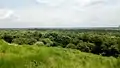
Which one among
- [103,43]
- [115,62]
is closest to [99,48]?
[103,43]

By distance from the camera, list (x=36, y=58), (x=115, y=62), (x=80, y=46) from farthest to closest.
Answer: (x=80, y=46)
(x=115, y=62)
(x=36, y=58)

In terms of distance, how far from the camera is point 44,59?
7.30 metres

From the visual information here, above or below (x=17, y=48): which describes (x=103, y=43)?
below

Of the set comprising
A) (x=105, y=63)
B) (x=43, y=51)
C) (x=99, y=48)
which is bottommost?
(x=99, y=48)

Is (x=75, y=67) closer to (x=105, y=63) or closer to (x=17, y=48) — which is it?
(x=105, y=63)

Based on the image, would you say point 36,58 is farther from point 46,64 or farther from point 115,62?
point 115,62

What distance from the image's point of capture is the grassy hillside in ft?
22.6

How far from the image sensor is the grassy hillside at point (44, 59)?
6.88 metres

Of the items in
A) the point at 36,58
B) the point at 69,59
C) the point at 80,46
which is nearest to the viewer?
the point at 36,58

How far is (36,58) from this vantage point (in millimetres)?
7254

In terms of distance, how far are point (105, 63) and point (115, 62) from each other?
45 centimetres

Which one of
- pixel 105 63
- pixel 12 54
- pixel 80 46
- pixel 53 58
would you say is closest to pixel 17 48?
pixel 12 54

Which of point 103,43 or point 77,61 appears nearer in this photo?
point 77,61

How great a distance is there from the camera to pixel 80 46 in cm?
4772
